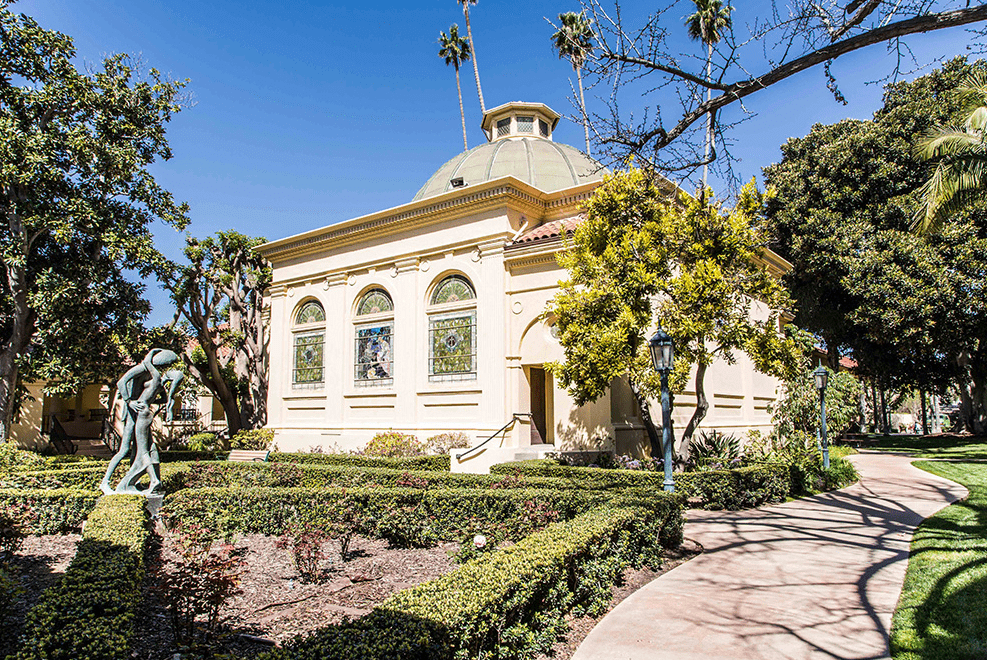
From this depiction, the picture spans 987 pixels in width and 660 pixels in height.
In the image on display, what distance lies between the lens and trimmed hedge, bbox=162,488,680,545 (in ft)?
32.2

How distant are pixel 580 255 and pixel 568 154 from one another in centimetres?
1405

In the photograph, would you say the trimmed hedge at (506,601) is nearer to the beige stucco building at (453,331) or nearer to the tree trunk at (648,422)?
the tree trunk at (648,422)

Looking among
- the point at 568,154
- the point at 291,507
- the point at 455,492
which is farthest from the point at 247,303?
the point at 455,492

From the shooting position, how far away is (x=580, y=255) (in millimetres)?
15039

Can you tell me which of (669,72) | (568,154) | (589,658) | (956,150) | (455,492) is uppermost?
(568,154)

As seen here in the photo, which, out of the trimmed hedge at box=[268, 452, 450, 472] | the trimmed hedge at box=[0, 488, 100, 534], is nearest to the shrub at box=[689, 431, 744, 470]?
the trimmed hedge at box=[268, 452, 450, 472]

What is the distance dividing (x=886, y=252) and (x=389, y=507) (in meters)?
25.8

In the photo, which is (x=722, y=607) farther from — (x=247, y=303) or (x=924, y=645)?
(x=247, y=303)

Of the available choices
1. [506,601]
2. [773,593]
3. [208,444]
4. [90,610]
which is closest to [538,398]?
[773,593]

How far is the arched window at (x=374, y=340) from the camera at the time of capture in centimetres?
2225

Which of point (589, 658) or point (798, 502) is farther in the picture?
point (798, 502)

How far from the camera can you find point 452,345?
808 inches

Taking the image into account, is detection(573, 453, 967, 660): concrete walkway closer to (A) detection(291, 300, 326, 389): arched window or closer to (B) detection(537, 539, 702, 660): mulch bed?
(B) detection(537, 539, 702, 660): mulch bed

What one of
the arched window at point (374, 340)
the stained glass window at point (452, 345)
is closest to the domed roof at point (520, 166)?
the arched window at point (374, 340)
